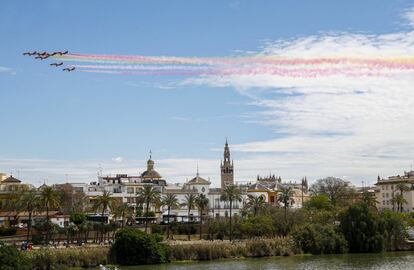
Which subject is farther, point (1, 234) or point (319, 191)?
point (319, 191)

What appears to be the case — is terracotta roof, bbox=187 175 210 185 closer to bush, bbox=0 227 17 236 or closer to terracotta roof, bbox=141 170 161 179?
terracotta roof, bbox=141 170 161 179

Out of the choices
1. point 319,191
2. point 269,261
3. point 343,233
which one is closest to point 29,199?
point 269,261

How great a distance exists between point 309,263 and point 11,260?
1410 inches

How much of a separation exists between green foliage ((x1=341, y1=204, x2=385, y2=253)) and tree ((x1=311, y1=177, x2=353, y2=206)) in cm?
6351

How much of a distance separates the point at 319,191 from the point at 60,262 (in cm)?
12418

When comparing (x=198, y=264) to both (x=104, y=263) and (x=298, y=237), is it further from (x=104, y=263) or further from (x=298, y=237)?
(x=298, y=237)

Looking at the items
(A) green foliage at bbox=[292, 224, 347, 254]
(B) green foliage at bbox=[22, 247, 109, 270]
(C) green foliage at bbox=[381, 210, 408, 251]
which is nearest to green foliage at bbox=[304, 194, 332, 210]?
(C) green foliage at bbox=[381, 210, 408, 251]

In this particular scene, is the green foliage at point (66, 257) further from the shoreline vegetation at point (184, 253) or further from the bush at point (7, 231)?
the bush at point (7, 231)

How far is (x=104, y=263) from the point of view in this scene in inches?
2943

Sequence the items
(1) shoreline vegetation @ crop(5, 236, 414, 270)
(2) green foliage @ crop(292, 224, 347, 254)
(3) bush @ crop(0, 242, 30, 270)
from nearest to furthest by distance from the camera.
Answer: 1. (3) bush @ crop(0, 242, 30, 270)
2. (1) shoreline vegetation @ crop(5, 236, 414, 270)
3. (2) green foliage @ crop(292, 224, 347, 254)

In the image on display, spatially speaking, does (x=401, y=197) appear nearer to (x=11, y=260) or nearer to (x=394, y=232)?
(x=394, y=232)

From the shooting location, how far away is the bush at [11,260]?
190 ft

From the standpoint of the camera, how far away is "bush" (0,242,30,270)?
190ft

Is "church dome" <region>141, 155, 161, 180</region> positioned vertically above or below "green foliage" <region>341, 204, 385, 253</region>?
above
